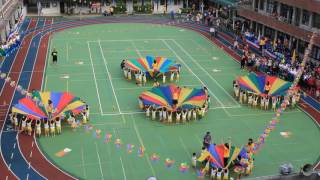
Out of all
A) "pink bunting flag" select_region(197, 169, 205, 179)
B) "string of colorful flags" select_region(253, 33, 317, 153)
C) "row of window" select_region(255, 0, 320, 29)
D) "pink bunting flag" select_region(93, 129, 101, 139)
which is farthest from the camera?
"row of window" select_region(255, 0, 320, 29)

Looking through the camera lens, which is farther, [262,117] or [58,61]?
[58,61]

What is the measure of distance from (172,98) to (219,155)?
6473 mm

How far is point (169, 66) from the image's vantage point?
31.8 m

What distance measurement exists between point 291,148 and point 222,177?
5117 millimetres

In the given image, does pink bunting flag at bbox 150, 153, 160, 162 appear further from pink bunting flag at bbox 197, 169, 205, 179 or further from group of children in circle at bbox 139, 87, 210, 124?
group of children in circle at bbox 139, 87, 210, 124

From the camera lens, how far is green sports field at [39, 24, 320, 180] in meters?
20.8

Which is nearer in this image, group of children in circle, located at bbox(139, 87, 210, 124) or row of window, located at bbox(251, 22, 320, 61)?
group of children in circle, located at bbox(139, 87, 210, 124)

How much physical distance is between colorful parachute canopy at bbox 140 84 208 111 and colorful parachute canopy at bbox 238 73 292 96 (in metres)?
3.20

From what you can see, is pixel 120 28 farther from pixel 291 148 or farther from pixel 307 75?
pixel 291 148

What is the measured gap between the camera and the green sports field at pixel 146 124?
68.2 feet

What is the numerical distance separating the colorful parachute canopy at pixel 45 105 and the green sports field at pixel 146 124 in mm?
1076

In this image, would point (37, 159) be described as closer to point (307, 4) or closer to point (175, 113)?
point (175, 113)

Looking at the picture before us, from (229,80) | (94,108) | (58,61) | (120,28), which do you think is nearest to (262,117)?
(229,80)

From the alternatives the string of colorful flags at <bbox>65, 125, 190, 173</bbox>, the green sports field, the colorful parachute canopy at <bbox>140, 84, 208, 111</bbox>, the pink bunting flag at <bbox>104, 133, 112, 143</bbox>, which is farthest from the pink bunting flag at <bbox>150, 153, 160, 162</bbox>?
the colorful parachute canopy at <bbox>140, 84, 208, 111</bbox>
